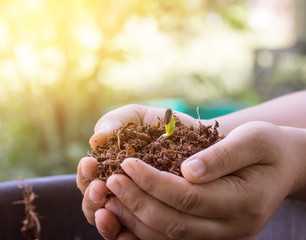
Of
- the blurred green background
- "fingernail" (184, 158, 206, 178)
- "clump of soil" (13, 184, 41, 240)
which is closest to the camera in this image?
"fingernail" (184, 158, 206, 178)

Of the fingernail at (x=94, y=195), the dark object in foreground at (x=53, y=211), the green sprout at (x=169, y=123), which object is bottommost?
the dark object in foreground at (x=53, y=211)

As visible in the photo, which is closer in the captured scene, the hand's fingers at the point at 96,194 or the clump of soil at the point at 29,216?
the hand's fingers at the point at 96,194

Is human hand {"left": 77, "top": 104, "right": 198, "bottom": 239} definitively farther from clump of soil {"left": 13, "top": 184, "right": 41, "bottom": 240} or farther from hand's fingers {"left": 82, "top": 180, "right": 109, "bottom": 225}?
clump of soil {"left": 13, "top": 184, "right": 41, "bottom": 240}

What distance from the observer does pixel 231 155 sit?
48 cm

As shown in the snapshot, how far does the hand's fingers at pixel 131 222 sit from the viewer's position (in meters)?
0.50

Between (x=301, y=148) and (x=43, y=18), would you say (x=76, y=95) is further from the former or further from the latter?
(x=301, y=148)

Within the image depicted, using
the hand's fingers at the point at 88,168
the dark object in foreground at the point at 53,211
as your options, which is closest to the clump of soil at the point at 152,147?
the hand's fingers at the point at 88,168

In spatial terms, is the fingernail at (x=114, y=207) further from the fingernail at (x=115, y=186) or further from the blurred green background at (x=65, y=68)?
the blurred green background at (x=65, y=68)

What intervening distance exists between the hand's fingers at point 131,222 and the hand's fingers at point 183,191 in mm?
51

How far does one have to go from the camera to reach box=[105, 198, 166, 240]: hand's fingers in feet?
1.62

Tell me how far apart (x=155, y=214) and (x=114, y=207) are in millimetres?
65

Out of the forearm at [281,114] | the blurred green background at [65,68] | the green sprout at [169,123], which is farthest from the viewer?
the blurred green background at [65,68]

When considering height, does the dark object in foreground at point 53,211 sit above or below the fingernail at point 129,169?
below

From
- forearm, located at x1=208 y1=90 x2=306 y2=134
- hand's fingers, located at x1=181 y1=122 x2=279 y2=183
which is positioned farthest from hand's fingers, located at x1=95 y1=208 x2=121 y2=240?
forearm, located at x1=208 y1=90 x2=306 y2=134
